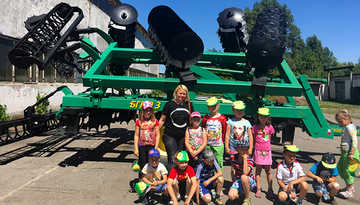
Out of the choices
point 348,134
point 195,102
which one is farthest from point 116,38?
point 348,134

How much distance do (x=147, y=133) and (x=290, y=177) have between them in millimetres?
2044

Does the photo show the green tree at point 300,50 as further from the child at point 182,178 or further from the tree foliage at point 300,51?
the child at point 182,178

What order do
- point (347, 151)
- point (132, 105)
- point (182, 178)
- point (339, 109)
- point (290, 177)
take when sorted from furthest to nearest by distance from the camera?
point (339, 109)
point (132, 105)
point (347, 151)
point (290, 177)
point (182, 178)

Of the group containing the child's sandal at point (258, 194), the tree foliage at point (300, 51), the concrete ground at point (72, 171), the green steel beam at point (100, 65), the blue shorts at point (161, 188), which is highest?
the tree foliage at point (300, 51)

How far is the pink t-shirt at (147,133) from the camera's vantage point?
361cm

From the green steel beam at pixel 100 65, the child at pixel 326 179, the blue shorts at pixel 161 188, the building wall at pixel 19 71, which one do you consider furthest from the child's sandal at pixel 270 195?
the building wall at pixel 19 71

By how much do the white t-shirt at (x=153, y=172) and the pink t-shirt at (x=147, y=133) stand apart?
1.18ft

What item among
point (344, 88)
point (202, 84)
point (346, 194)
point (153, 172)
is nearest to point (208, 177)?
point (153, 172)

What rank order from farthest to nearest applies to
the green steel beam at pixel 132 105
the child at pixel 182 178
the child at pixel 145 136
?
1. the green steel beam at pixel 132 105
2. the child at pixel 145 136
3. the child at pixel 182 178

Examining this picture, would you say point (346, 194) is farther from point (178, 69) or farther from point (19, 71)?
point (19, 71)

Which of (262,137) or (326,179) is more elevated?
(262,137)

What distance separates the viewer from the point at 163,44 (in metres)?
4.52

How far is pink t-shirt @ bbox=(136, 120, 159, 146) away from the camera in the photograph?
361 cm

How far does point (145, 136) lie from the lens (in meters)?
3.62
